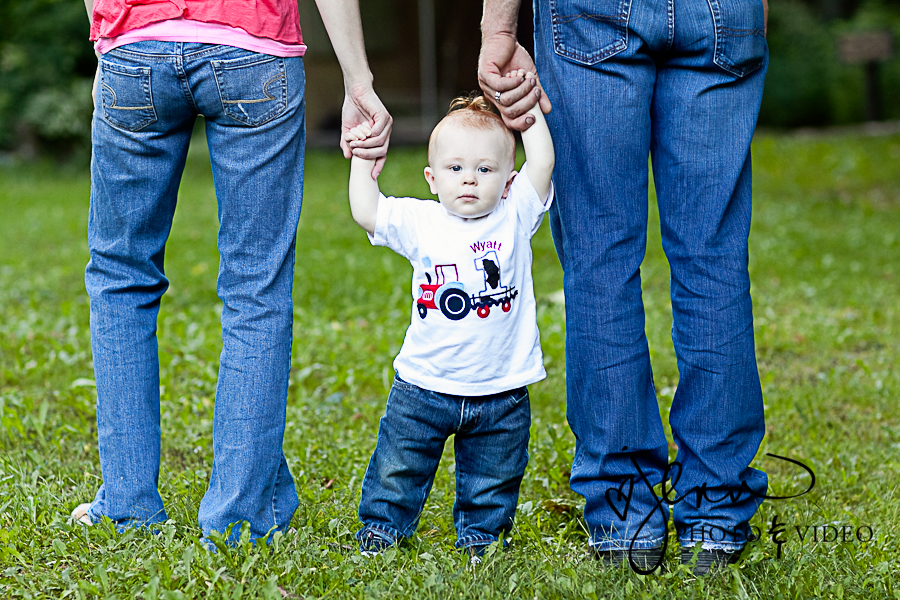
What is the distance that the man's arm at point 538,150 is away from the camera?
2.36 metres

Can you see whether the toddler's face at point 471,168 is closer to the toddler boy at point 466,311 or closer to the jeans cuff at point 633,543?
the toddler boy at point 466,311

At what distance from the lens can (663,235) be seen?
2408 millimetres

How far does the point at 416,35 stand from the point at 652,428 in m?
12.5

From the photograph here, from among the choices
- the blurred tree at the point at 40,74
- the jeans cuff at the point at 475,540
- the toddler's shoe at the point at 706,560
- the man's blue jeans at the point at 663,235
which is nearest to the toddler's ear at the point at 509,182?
the man's blue jeans at the point at 663,235

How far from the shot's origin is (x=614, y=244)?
2348 mm

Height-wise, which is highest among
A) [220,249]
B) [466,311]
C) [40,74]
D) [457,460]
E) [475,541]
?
[220,249]

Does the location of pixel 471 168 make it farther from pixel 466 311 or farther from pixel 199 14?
pixel 199 14

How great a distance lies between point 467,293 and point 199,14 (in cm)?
91

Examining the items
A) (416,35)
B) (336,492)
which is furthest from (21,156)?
(336,492)

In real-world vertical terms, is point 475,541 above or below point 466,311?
below

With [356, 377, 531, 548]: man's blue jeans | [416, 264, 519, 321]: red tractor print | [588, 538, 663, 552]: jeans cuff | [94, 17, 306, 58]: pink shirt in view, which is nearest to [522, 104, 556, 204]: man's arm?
[416, 264, 519, 321]: red tractor print

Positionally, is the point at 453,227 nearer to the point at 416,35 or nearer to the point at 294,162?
the point at 294,162

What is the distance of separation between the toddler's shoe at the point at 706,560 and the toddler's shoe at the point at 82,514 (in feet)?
5.20

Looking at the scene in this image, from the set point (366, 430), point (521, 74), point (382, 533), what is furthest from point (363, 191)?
point (366, 430)
